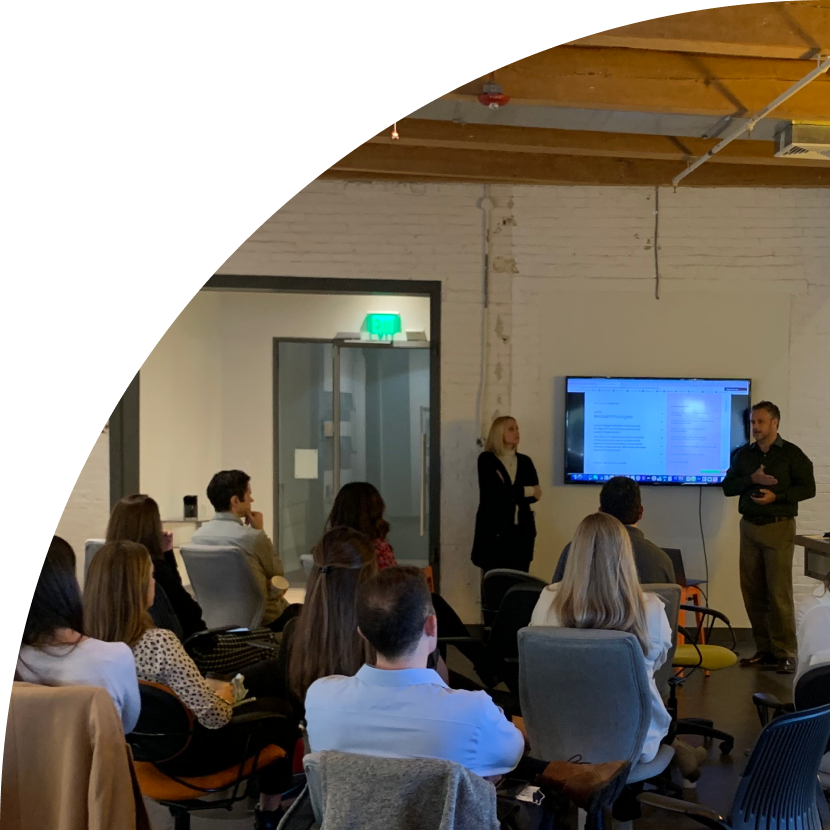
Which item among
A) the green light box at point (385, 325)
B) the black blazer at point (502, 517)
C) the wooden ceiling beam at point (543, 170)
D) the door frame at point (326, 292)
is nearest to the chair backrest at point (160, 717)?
the wooden ceiling beam at point (543, 170)

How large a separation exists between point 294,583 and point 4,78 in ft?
24.3

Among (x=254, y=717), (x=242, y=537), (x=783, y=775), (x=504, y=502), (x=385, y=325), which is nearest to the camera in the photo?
(x=783, y=775)

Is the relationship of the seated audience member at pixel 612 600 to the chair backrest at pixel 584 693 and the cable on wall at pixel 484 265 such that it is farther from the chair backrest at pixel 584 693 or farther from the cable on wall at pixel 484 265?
the cable on wall at pixel 484 265

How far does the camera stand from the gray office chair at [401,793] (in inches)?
65.6

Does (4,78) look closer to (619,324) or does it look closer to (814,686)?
(814,686)

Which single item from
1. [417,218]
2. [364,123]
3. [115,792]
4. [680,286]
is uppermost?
[417,218]

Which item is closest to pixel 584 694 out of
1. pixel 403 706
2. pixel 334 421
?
pixel 403 706

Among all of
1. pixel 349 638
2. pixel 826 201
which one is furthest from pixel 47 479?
pixel 826 201

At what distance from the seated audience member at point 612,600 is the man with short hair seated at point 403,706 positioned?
82 cm

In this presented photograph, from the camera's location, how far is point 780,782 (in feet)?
7.82

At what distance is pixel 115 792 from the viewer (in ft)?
6.88

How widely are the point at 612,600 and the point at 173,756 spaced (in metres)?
1.37

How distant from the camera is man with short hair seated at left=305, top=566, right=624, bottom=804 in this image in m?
1.98

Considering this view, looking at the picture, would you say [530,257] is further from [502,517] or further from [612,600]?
[612,600]
